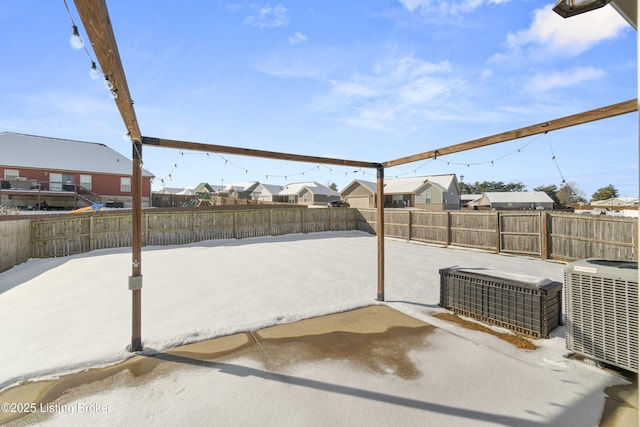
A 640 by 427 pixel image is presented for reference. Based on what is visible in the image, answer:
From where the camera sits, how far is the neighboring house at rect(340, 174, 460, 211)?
31891mm

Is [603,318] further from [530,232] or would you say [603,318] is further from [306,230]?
[306,230]

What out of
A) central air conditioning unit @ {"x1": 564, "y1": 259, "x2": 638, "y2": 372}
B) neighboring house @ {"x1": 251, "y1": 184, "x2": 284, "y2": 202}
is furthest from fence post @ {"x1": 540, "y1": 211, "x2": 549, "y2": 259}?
neighboring house @ {"x1": 251, "y1": 184, "x2": 284, "y2": 202}

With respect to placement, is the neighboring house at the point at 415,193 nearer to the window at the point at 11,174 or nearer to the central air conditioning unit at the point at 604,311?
the central air conditioning unit at the point at 604,311

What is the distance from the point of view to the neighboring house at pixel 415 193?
31891mm

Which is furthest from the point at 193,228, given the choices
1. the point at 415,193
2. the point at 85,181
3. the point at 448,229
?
the point at 415,193

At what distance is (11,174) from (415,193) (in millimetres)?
37968

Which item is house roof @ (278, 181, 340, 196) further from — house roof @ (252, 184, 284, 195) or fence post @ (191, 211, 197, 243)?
fence post @ (191, 211, 197, 243)

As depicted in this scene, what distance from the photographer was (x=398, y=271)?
8055mm

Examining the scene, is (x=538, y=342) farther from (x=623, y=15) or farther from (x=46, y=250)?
(x=46, y=250)

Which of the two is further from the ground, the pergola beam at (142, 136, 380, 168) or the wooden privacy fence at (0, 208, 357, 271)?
the pergola beam at (142, 136, 380, 168)

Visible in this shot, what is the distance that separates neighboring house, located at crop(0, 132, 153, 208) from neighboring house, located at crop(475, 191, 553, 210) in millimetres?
43915

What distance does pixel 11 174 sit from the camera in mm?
20766

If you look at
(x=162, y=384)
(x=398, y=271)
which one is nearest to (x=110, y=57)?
(x=162, y=384)

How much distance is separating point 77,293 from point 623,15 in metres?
9.49
